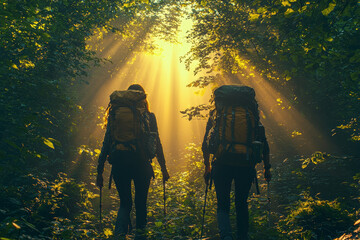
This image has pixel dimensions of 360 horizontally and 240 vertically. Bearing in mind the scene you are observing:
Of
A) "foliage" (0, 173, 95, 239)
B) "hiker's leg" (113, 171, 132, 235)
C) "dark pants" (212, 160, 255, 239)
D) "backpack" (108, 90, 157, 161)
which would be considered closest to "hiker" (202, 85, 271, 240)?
"dark pants" (212, 160, 255, 239)

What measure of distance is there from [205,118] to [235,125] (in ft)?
20.7

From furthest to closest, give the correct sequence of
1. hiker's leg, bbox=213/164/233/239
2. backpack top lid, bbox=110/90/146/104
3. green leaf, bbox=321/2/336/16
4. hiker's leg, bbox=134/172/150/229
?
hiker's leg, bbox=134/172/150/229 → backpack top lid, bbox=110/90/146/104 → hiker's leg, bbox=213/164/233/239 → green leaf, bbox=321/2/336/16

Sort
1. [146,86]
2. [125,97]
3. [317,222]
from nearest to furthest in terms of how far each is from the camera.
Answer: [125,97], [317,222], [146,86]

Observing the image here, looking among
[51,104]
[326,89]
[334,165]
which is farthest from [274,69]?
[51,104]

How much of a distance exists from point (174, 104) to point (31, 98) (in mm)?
33220

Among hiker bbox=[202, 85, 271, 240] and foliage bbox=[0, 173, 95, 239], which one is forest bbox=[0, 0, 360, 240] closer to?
foliage bbox=[0, 173, 95, 239]

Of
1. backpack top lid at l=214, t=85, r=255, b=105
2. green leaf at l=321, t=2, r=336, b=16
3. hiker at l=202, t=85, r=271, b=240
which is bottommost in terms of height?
Answer: hiker at l=202, t=85, r=271, b=240

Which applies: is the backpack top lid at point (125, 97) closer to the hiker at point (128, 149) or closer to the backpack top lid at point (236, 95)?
the hiker at point (128, 149)

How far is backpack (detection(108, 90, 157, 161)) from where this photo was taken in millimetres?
4066

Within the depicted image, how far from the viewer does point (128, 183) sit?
4.23 m

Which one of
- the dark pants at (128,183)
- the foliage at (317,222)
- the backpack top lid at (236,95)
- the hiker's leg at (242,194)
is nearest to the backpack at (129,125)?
the dark pants at (128,183)

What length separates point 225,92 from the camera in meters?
3.95

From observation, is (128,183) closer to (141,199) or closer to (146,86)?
(141,199)

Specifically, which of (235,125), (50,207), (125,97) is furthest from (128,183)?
(50,207)
